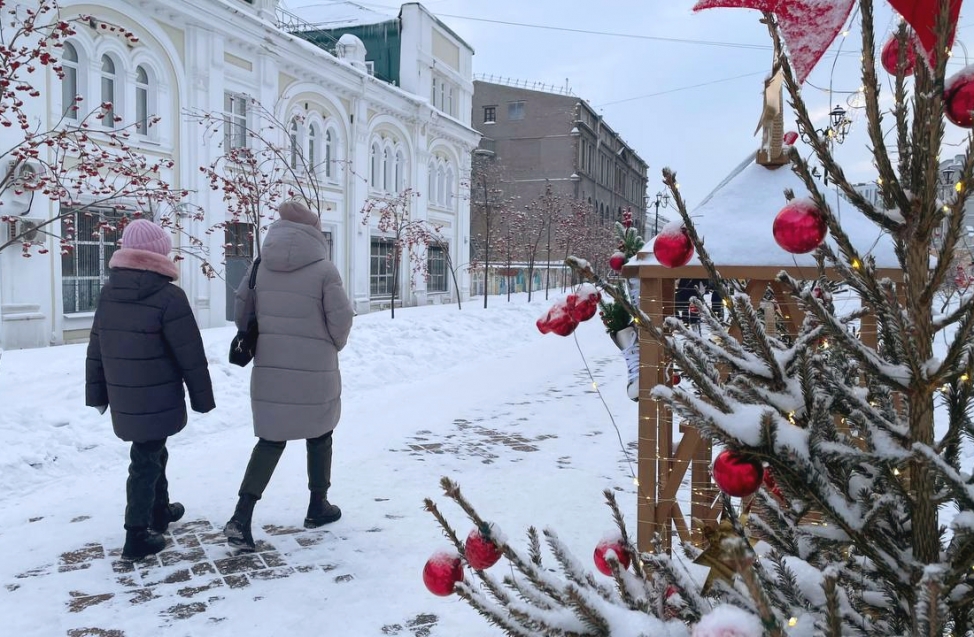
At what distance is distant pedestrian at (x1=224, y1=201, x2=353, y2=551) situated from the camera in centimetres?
411

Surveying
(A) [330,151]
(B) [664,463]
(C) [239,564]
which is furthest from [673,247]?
(A) [330,151]

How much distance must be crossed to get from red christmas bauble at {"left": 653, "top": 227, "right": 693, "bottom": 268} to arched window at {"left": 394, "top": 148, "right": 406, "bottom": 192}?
2252cm

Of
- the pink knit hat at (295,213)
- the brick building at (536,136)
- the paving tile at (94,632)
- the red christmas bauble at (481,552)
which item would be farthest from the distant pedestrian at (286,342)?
the brick building at (536,136)

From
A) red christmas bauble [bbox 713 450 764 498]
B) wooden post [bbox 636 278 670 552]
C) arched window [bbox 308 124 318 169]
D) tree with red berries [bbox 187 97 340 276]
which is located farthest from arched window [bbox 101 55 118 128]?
red christmas bauble [bbox 713 450 764 498]

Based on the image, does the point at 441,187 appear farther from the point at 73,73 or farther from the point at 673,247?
the point at 673,247

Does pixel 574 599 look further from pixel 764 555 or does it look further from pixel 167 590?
pixel 167 590

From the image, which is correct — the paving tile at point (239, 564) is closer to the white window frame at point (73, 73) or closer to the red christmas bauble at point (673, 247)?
the red christmas bauble at point (673, 247)

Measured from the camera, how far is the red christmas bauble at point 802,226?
1.31 metres

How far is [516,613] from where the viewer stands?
4.63 feet

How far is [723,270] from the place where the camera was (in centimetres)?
298

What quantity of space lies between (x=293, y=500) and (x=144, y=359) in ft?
5.39

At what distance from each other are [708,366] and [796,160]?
43cm

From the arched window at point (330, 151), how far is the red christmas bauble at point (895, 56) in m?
19.5

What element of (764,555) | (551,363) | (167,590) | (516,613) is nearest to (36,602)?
(167,590)
